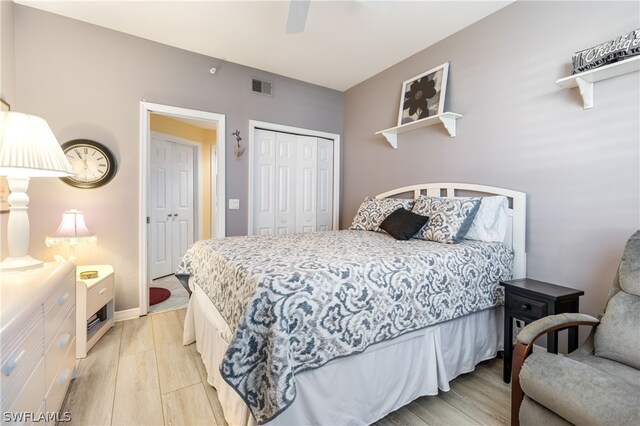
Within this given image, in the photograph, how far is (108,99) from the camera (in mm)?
2783

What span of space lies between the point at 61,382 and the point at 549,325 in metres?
2.47

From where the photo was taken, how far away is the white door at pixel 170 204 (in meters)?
4.23

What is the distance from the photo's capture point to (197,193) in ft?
16.4

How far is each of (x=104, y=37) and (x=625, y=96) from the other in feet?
13.7

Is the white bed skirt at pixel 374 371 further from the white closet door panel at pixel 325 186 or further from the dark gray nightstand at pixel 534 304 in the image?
the white closet door panel at pixel 325 186

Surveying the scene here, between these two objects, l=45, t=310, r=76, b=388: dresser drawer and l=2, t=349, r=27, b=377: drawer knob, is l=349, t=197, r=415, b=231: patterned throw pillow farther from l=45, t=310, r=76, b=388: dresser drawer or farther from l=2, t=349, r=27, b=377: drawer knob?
l=2, t=349, r=27, b=377: drawer knob

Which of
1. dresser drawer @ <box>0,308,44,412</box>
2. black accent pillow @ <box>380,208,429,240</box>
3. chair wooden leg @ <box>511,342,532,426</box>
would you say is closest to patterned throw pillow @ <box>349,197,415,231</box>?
black accent pillow @ <box>380,208,429,240</box>

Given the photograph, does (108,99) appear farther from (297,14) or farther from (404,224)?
(404,224)

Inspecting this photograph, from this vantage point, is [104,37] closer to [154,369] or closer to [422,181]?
[154,369]

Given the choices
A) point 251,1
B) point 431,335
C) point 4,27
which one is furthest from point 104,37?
point 431,335

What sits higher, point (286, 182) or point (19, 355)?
point (286, 182)

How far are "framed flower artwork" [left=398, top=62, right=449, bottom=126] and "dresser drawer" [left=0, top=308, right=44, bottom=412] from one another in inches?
124

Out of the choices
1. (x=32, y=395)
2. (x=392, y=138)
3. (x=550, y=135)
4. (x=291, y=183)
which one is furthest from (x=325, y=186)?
(x=32, y=395)

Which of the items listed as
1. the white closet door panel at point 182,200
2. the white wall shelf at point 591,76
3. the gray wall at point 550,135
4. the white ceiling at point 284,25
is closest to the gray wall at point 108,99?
the white ceiling at point 284,25
